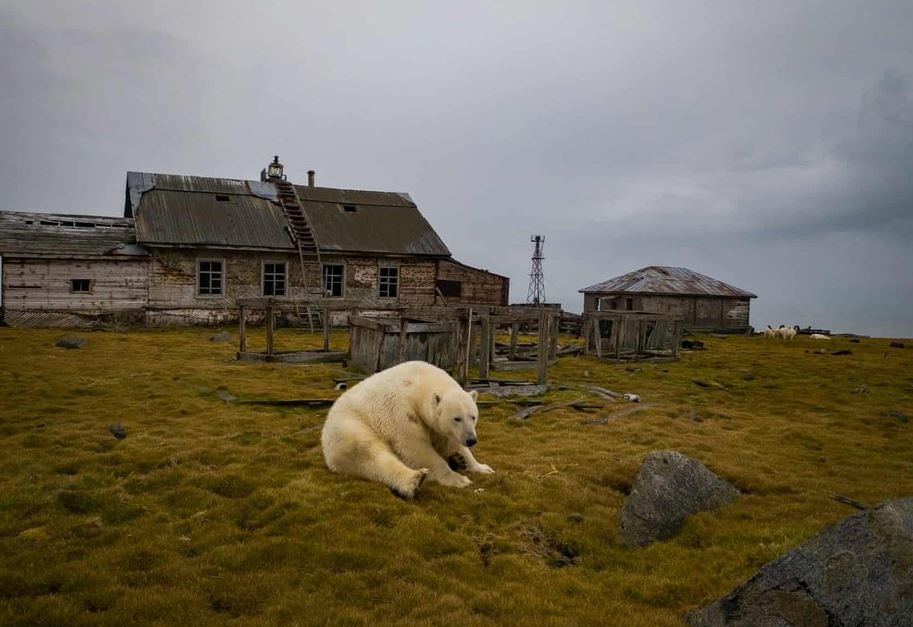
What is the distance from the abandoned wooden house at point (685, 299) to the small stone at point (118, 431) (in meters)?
34.4

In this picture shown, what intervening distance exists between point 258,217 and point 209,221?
254 cm

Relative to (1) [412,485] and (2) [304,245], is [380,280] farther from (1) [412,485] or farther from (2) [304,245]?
(1) [412,485]

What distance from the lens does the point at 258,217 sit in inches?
1204

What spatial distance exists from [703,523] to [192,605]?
208 inches

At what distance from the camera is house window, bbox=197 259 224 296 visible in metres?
27.7

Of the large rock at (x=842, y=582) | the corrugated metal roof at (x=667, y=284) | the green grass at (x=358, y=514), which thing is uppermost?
the corrugated metal roof at (x=667, y=284)

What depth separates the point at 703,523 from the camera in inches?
258

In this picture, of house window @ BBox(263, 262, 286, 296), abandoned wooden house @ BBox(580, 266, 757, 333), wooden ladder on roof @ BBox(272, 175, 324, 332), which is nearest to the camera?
wooden ladder on roof @ BBox(272, 175, 324, 332)

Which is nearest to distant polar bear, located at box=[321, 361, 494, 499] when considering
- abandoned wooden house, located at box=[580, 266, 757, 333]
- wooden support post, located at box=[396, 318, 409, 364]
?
wooden support post, located at box=[396, 318, 409, 364]

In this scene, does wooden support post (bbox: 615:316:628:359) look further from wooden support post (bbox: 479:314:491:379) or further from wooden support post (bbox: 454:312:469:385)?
wooden support post (bbox: 454:312:469:385)

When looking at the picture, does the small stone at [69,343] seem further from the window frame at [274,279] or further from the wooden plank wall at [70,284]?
the window frame at [274,279]

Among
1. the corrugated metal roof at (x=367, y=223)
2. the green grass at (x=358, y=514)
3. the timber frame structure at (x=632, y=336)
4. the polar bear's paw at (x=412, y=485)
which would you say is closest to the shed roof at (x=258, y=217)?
the corrugated metal roof at (x=367, y=223)

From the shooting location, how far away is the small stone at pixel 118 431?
9305mm

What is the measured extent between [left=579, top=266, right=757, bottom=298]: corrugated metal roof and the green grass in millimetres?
27548
